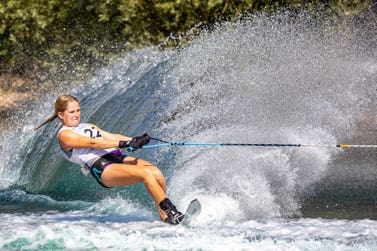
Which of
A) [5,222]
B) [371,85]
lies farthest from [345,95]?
Result: [5,222]

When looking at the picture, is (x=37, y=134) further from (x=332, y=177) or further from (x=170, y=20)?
(x=170, y=20)

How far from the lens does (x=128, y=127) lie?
9.11 metres

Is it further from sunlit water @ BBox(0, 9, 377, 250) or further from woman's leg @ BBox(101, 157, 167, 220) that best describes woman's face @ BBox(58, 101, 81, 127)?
sunlit water @ BBox(0, 9, 377, 250)

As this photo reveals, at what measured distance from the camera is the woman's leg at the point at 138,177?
6.67 m

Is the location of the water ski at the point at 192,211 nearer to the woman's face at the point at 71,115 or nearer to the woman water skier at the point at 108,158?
the woman water skier at the point at 108,158

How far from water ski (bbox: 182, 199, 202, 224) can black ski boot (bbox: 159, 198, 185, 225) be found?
0.19ft

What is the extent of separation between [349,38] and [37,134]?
5141 mm

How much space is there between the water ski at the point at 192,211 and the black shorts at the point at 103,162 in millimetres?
727

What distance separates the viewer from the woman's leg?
6668 millimetres

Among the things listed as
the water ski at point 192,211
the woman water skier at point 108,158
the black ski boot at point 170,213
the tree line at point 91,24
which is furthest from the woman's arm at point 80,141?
the tree line at point 91,24

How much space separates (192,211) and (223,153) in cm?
166

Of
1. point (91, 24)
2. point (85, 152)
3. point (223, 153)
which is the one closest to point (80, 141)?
point (85, 152)

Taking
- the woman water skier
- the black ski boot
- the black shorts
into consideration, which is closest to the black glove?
the woman water skier

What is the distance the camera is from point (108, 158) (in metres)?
6.96
